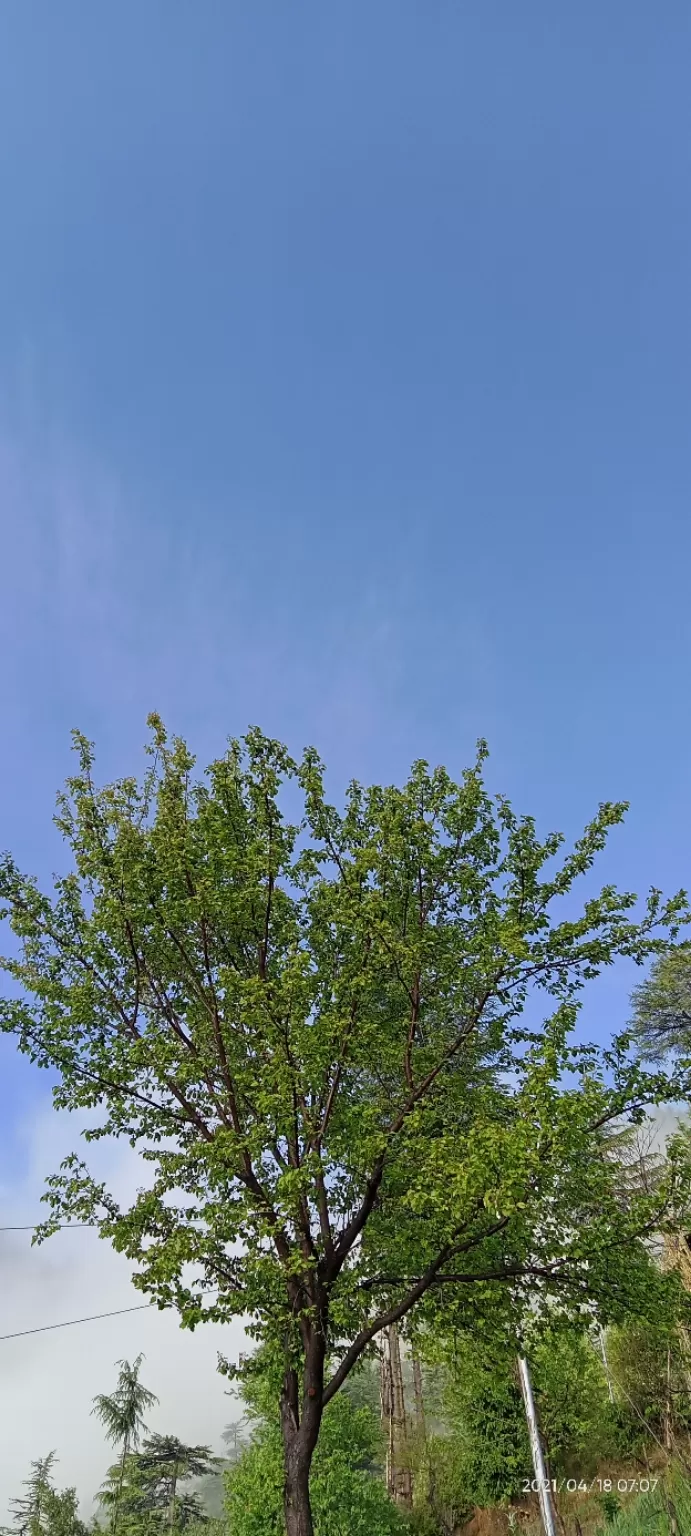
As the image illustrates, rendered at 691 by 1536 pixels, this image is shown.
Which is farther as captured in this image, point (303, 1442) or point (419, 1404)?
point (419, 1404)

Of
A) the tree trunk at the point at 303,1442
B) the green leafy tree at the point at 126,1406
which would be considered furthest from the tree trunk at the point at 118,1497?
the tree trunk at the point at 303,1442

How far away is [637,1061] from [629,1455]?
17.0 m

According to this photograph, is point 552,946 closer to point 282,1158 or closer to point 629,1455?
point 282,1158

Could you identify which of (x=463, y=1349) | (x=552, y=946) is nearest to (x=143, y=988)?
(x=552, y=946)

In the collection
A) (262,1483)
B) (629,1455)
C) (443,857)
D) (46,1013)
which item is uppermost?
(443,857)

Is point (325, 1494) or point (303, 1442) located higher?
point (303, 1442)

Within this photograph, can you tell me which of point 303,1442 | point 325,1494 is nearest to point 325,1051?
point 303,1442

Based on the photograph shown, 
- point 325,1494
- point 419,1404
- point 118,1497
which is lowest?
point 118,1497

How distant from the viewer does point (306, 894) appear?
403 inches
